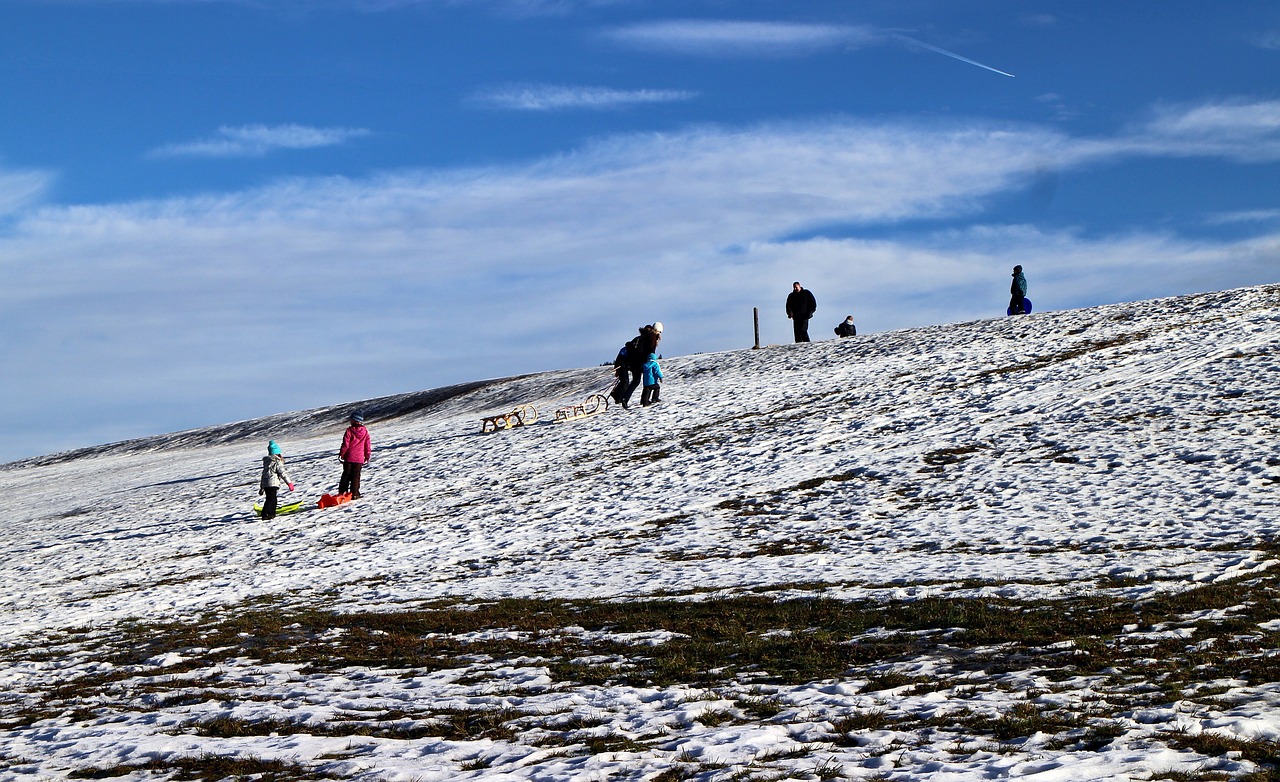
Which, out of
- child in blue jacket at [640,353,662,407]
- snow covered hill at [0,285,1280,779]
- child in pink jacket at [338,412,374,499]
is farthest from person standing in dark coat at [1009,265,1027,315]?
child in pink jacket at [338,412,374,499]

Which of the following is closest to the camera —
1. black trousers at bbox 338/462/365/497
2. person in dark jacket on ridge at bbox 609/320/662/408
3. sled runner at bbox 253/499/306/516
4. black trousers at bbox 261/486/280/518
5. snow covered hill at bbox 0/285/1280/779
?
snow covered hill at bbox 0/285/1280/779

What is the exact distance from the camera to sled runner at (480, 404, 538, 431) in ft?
111

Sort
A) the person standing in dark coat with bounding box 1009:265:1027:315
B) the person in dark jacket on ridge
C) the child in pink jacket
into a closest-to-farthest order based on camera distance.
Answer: the child in pink jacket → the person in dark jacket on ridge → the person standing in dark coat with bounding box 1009:265:1027:315

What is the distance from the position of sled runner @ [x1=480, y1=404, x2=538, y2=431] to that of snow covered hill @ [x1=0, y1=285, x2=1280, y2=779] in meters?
0.64

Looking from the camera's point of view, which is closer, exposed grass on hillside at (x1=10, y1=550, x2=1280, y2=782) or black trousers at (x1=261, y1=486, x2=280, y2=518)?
exposed grass on hillside at (x1=10, y1=550, x2=1280, y2=782)

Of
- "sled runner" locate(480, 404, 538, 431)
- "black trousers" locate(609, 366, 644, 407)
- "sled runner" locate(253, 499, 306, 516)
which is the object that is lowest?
"sled runner" locate(253, 499, 306, 516)

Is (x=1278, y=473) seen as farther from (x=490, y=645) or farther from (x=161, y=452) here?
(x=161, y=452)

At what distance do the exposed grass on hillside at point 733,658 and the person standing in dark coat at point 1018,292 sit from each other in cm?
2953

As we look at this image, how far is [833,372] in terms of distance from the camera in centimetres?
3372

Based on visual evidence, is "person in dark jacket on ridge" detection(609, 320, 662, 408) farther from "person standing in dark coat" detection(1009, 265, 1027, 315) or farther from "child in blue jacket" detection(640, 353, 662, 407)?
"person standing in dark coat" detection(1009, 265, 1027, 315)

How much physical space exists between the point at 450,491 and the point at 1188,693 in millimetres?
19434

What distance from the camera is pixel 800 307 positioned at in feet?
133

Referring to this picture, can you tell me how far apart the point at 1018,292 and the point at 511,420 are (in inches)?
758

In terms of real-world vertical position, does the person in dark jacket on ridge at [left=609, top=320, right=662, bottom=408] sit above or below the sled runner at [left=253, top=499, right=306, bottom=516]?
above
